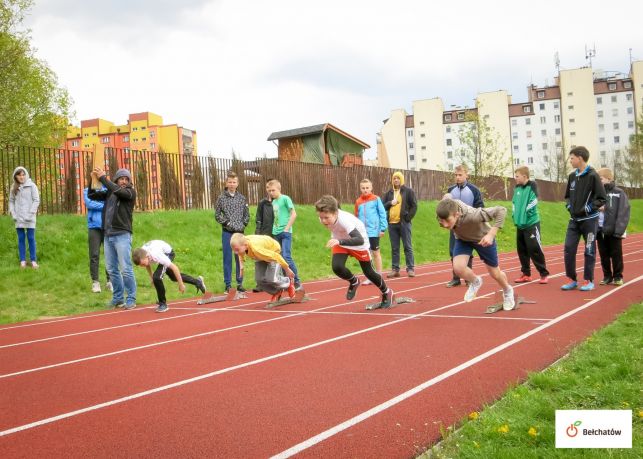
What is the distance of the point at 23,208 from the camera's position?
10.8 metres

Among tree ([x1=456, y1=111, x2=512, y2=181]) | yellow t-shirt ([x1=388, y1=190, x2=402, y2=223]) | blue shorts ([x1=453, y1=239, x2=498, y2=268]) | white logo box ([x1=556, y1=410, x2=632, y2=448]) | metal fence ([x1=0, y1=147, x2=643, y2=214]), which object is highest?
tree ([x1=456, y1=111, x2=512, y2=181])

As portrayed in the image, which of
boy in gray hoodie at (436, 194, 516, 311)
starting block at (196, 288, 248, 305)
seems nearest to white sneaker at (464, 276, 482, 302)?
boy in gray hoodie at (436, 194, 516, 311)

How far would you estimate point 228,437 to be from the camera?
3172mm

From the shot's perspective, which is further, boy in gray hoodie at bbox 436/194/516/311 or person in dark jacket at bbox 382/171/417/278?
person in dark jacket at bbox 382/171/417/278

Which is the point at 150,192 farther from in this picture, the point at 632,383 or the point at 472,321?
the point at 632,383

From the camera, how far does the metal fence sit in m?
14.4

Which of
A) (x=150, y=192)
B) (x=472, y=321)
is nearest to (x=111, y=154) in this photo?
(x=150, y=192)

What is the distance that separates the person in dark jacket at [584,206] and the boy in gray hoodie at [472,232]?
2.05m

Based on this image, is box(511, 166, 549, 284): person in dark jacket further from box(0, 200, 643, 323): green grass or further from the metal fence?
the metal fence

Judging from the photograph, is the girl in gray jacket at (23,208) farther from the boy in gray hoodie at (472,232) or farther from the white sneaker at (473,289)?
the white sneaker at (473,289)

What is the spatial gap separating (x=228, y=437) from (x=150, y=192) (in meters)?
13.9

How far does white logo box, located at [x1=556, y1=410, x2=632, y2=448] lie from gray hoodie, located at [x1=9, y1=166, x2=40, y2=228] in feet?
34.5

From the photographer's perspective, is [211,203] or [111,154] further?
[211,203]

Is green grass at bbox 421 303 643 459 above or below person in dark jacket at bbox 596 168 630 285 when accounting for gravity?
below
